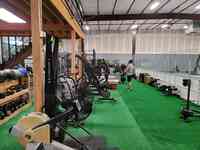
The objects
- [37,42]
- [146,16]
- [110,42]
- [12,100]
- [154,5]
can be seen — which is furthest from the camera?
[110,42]

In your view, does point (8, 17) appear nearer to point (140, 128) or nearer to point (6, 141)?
point (6, 141)

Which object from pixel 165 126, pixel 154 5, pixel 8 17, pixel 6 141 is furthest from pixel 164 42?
pixel 6 141

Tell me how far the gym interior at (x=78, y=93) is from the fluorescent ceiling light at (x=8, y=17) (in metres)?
0.01

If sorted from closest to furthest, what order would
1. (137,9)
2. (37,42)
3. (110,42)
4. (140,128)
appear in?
1. (37,42)
2. (140,128)
3. (137,9)
4. (110,42)

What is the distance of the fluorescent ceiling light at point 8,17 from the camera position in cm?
485

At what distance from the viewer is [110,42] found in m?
16.0

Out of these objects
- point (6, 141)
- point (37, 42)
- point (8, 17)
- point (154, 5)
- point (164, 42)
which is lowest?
point (6, 141)

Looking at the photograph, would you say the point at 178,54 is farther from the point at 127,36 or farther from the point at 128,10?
the point at 127,36

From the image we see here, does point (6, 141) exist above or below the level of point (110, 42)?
below

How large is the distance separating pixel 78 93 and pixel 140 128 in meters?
1.79

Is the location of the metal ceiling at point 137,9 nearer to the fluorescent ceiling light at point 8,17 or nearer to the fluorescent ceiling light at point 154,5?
the fluorescent ceiling light at point 154,5

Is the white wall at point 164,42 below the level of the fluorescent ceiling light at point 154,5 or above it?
below

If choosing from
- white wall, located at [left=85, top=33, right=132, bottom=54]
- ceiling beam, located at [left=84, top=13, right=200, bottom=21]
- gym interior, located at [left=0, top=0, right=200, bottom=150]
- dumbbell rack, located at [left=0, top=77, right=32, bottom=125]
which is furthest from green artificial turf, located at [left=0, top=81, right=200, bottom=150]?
white wall, located at [left=85, top=33, right=132, bottom=54]

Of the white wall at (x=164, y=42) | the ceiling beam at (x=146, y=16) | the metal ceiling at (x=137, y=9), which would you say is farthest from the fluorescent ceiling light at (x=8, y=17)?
the white wall at (x=164, y=42)
